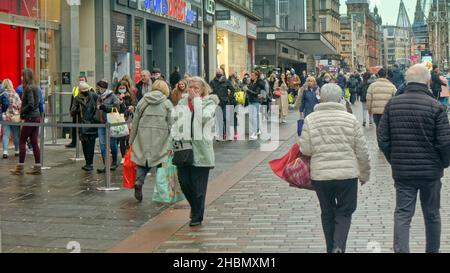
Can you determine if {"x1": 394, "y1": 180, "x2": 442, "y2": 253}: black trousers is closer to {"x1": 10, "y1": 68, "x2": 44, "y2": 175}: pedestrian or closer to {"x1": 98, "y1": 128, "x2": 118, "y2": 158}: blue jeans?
{"x1": 98, "y1": 128, "x2": 118, "y2": 158}: blue jeans

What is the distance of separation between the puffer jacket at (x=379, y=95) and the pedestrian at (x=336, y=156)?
32.6 feet

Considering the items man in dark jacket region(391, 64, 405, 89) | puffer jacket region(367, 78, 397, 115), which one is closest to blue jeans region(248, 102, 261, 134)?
puffer jacket region(367, 78, 397, 115)

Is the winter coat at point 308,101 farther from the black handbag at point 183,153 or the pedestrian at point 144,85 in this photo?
the black handbag at point 183,153

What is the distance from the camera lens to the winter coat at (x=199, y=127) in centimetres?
887

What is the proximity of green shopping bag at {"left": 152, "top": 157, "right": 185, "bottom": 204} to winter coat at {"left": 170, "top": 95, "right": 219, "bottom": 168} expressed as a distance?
0.93 meters

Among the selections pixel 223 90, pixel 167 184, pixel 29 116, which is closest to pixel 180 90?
pixel 167 184

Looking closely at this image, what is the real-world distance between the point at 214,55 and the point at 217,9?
2.31 metres

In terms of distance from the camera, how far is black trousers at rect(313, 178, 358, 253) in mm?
6777

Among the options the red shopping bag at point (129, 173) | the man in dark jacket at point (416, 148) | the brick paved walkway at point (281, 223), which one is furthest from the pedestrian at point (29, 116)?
the man in dark jacket at point (416, 148)

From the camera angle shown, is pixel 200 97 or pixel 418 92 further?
pixel 200 97
